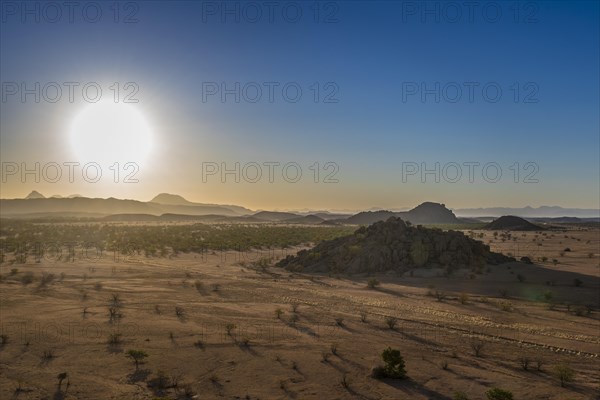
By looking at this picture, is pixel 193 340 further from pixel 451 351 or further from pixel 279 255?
pixel 279 255

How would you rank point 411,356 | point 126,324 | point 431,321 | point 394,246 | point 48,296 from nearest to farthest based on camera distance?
point 411,356 → point 126,324 → point 431,321 → point 48,296 → point 394,246

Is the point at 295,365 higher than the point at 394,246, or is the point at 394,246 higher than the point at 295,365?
the point at 394,246

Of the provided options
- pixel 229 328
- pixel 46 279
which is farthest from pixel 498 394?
pixel 46 279

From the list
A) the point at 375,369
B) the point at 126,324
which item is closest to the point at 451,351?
the point at 375,369

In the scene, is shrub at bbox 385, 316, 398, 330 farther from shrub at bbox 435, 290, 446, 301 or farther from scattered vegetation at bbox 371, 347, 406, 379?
shrub at bbox 435, 290, 446, 301

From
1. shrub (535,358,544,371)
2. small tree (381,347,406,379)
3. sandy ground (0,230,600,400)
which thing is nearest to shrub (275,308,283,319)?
sandy ground (0,230,600,400)
